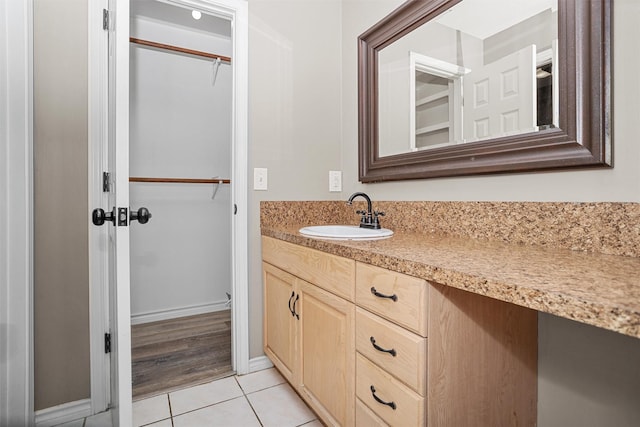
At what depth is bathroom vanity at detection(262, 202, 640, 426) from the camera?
2.10 feet

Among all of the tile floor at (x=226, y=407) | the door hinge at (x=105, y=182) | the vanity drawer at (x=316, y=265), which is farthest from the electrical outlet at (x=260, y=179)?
the tile floor at (x=226, y=407)

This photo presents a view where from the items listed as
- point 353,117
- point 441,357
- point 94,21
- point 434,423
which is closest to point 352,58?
point 353,117

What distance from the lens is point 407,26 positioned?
1.61 m

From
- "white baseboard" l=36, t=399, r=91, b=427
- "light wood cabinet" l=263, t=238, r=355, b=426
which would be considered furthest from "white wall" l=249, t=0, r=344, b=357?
"white baseboard" l=36, t=399, r=91, b=427

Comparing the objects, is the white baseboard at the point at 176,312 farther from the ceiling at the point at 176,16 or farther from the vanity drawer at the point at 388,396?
the ceiling at the point at 176,16

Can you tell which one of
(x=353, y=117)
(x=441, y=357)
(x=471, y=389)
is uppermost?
(x=353, y=117)

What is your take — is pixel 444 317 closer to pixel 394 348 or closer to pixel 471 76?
pixel 394 348

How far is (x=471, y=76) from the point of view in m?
1.31

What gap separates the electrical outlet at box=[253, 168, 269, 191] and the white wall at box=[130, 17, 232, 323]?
1094 millimetres

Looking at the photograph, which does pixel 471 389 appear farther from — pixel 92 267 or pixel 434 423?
pixel 92 267

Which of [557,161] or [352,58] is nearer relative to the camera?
[557,161]

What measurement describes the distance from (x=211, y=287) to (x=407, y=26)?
245 cm

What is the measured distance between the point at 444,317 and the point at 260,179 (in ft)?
4.29

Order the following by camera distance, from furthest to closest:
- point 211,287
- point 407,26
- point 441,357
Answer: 1. point 211,287
2. point 407,26
3. point 441,357
